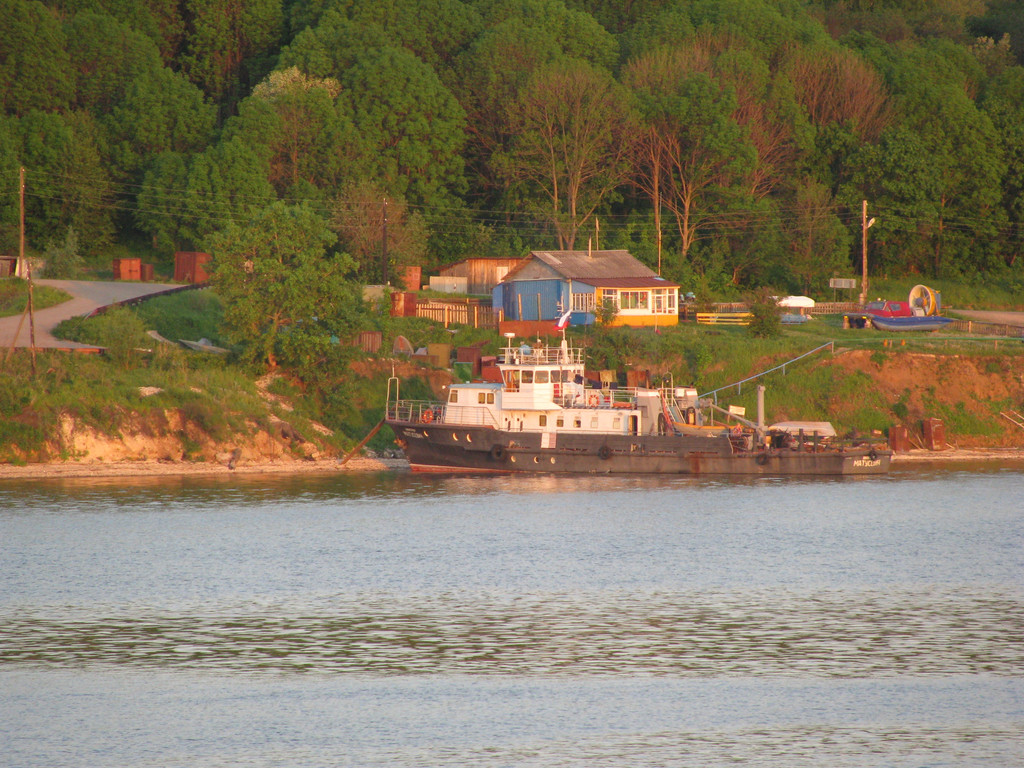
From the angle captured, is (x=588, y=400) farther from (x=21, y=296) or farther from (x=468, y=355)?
(x=21, y=296)

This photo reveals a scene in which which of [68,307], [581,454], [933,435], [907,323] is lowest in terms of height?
[581,454]

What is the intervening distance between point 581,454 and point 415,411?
29.5 feet

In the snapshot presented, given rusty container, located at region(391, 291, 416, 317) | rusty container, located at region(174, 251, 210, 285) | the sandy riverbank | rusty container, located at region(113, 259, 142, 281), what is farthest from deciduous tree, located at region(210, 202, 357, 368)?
rusty container, located at region(113, 259, 142, 281)

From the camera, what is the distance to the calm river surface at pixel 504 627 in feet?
69.6

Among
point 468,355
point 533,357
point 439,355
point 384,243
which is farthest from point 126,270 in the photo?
point 533,357

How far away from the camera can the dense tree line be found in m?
88.4

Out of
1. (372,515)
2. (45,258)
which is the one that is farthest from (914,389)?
(45,258)

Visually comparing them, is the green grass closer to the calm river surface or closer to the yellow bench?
the calm river surface

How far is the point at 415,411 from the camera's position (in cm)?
5766

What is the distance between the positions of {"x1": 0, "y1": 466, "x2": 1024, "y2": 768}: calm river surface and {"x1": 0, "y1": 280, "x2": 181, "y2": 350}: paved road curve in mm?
12680

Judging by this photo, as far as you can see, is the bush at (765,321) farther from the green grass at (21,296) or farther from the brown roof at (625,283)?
the green grass at (21,296)

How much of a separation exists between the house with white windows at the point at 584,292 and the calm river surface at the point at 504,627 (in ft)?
87.7

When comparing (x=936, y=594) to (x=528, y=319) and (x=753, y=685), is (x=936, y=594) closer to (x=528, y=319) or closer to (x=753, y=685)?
(x=753, y=685)

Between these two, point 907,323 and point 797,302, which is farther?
point 797,302
